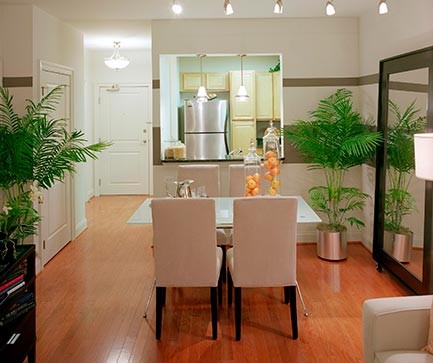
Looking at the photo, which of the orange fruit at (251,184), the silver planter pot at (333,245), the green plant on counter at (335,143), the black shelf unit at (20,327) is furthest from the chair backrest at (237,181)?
the black shelf unit at (20,327)

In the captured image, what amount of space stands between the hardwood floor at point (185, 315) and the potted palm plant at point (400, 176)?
14.9 inches

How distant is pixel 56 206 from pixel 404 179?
12.1ft

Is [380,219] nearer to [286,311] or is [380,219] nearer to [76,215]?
[286,311]

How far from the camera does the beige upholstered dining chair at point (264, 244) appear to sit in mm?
3119

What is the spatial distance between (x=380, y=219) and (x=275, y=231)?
199 cm

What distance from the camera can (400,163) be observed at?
423 centimetres

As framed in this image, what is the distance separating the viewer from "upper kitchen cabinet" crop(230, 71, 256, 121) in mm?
8203

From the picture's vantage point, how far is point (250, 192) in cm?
378

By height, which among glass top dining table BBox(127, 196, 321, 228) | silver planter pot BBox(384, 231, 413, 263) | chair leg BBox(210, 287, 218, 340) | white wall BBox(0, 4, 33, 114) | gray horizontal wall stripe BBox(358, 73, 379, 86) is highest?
white wall BBox(0, 4, 33, 114)

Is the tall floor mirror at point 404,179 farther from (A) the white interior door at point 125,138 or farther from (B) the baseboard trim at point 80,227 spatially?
(A) the white interior door at point 125,138

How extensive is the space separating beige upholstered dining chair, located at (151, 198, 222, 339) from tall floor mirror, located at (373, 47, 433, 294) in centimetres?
171

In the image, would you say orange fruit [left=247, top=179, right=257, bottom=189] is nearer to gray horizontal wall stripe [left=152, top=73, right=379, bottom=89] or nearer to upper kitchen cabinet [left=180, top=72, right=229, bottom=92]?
gray horizontal wall stripe [left=152, top=73, right=379, bottom=89]

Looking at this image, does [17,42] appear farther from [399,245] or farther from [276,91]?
[276,91]

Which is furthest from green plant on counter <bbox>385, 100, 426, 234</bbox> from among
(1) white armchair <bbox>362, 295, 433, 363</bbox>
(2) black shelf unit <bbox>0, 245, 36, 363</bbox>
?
(2) black shelf unit <bbox>0, 245, 36, 363</bbox>
